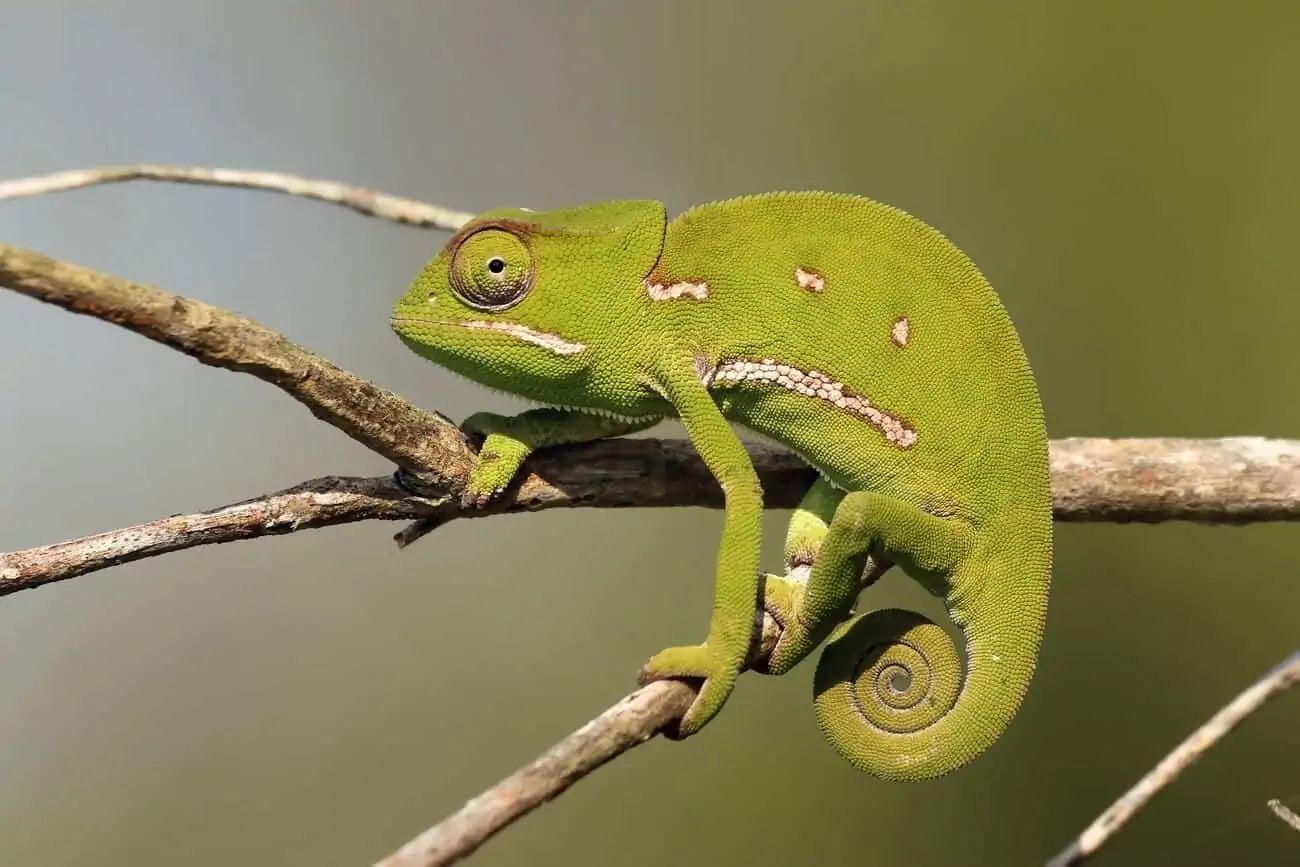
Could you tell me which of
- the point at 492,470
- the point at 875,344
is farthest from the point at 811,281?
the point at 492,470

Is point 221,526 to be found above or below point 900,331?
below

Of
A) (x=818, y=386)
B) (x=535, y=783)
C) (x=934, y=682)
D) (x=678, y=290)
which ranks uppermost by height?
(x=678, y=290)

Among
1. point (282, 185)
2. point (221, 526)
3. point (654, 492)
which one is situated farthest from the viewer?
point (282, 185)

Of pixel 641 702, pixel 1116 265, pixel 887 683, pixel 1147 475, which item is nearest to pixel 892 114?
pixel 1116 265

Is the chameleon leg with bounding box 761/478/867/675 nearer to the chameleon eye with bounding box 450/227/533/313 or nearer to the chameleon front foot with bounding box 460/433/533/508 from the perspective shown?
the chameleon front foot with bounding box 460/433/533/508

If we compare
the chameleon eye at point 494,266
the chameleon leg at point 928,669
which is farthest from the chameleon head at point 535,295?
the chameleon leg at point 928,669

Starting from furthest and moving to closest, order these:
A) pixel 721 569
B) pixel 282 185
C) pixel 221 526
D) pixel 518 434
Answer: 1. pixel 282 185
2. pixel 518 434
3. pixel 721 569
4. pixel 221 526

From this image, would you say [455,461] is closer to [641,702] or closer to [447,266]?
[447,266]

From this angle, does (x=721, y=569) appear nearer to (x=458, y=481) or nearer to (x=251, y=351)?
(x=458, y=481)

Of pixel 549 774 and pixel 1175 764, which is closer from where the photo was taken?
pixel 549 774
